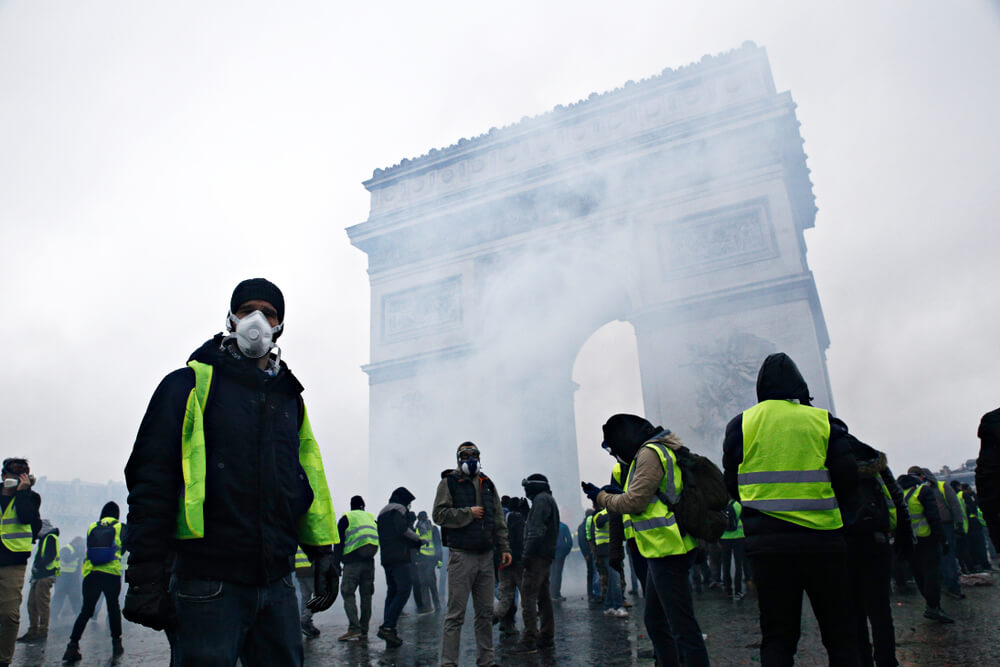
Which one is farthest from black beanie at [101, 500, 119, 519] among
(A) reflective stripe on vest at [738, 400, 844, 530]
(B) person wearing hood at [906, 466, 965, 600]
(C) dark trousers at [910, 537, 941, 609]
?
(B) person wearing hood at [906, 466, 965, 600]

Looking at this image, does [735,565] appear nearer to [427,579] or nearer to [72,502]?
[427,579]

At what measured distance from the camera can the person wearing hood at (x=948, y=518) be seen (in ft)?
26.0

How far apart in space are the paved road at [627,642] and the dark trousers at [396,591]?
0.99 feet

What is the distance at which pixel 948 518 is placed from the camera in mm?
8062

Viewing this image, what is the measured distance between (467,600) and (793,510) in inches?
111

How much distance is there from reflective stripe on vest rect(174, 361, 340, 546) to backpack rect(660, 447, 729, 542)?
6.46ft

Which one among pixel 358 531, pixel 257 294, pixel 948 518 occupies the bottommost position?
Result: pixel 948 518

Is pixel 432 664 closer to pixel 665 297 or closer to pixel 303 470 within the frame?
pixel 303 470

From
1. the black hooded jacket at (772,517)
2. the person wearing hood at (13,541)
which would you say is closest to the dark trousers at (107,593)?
the person wearing hood at (13,541)

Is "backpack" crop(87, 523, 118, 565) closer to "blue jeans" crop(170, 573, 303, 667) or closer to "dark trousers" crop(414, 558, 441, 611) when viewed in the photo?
"dark trousers" crop(414, 558, 441, 611)

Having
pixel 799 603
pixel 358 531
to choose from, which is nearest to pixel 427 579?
pixel 358 531

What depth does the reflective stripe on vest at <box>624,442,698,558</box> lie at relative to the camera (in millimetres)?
3473

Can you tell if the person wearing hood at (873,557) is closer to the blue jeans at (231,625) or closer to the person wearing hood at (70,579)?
the blue jeans at (231,625)

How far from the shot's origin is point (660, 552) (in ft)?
11.4
